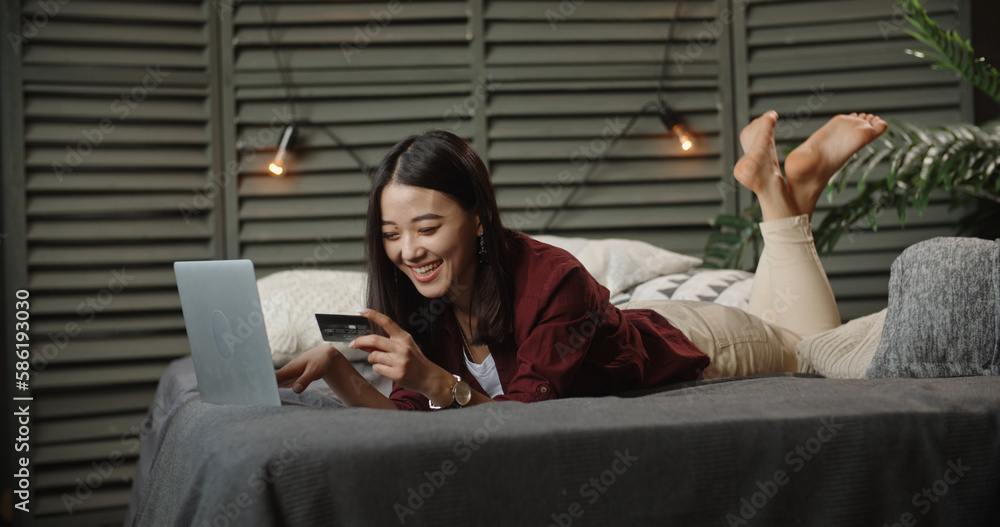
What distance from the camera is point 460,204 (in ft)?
4.45

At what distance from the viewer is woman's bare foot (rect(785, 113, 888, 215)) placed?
1.96 metres

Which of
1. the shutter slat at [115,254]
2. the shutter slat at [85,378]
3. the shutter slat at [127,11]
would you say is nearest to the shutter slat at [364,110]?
the shutter slat at [127,11]

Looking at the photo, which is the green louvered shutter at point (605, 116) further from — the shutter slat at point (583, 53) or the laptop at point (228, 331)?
the laptop at point (228, 331)

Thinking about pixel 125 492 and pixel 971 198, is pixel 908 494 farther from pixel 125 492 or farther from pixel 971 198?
pixel 125 492

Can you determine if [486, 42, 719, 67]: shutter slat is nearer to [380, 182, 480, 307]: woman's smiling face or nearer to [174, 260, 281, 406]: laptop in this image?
[380, 182, 480, 307]: woman's smiling face

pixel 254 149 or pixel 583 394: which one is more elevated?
pixel 254 149

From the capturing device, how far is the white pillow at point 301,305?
2088 mm

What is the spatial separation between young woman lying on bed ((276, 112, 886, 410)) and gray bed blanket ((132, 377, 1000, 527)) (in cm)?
27

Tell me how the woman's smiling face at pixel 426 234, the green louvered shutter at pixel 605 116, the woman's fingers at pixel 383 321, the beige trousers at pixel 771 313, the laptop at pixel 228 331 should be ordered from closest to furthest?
the laptop at pixel 228 331, the woman's fingers at pixel 383 321, the woman's smiling face at pixel 426 234, the beige trousers at pixel 771 313, the green louvered shutter at pixel 605 116

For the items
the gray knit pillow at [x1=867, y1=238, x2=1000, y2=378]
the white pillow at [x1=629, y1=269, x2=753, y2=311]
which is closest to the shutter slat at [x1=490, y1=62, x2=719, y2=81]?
the white pillow at [x1=629, y1=269, x2=753, y2=311]

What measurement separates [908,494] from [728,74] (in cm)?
226

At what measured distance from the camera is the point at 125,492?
262cm

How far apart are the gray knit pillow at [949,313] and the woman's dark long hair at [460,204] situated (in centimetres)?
70

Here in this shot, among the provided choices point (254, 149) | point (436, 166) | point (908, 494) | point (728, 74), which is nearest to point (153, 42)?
point (254, 149)
